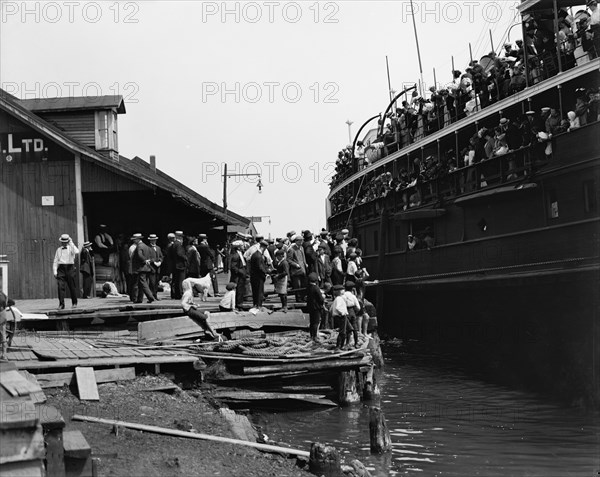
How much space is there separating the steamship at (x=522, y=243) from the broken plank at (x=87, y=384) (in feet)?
30.5

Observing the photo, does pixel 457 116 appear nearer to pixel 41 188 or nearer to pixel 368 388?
pixel 368 388

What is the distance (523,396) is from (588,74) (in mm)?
6843

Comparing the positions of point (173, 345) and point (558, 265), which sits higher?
point (558, 265)

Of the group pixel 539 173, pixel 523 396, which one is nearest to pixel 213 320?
pixel 523 396

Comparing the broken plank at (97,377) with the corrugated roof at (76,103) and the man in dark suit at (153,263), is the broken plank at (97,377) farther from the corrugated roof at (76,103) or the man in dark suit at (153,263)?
the corrugated roof at (76,103)

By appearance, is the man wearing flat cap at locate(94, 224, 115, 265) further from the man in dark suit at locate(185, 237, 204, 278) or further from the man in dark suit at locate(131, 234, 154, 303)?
the man in dark suit at locate(185, 237, 204, 278)

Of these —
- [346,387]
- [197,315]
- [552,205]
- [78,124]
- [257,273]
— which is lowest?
[346,387]

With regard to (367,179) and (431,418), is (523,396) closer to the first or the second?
(431,418)

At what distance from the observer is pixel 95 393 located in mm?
9180

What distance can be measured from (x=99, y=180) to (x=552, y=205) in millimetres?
11643

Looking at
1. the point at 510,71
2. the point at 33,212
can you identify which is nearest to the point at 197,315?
the point at 33,212

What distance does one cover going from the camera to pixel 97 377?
10.1m

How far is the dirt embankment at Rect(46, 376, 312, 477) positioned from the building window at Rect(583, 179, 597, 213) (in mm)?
9051

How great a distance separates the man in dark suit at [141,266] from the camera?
1717 centimetres
